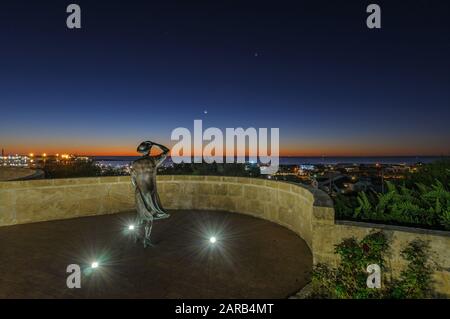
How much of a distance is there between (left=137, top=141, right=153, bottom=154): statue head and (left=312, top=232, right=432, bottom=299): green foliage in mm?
3777

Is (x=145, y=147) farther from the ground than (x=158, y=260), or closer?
farther from the ground

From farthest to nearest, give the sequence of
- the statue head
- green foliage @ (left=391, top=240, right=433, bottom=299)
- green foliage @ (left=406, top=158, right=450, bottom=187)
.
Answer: green foliage @ (left=406, top=158, right=450, bottom=187) → the statue head → green foliage @ (left=391, top=240, right=433, bottom=299)

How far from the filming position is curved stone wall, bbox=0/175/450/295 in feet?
11.3

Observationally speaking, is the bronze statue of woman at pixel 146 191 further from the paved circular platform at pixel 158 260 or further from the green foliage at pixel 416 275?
the green foliage at pixel 416 275

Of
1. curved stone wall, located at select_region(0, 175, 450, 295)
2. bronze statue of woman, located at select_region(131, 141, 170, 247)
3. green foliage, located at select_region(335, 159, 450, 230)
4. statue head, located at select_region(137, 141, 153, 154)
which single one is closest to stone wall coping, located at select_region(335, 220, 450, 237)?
curved stone wall, located at select_region(0, 175, 450, 295)

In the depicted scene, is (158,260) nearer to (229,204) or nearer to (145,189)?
(145,189)

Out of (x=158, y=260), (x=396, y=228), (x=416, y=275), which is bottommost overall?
(x=158, y=260)

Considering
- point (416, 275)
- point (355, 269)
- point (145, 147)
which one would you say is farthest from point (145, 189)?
point (416, 275)

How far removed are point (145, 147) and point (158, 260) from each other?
7.21 ft

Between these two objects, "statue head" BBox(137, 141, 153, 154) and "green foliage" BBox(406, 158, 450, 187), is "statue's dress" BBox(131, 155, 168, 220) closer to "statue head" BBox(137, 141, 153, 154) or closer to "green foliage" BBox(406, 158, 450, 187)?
"statue head" BBox(137, 141, 153, 154)

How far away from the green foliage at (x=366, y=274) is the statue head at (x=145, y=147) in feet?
12.4

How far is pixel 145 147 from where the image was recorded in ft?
18.2
